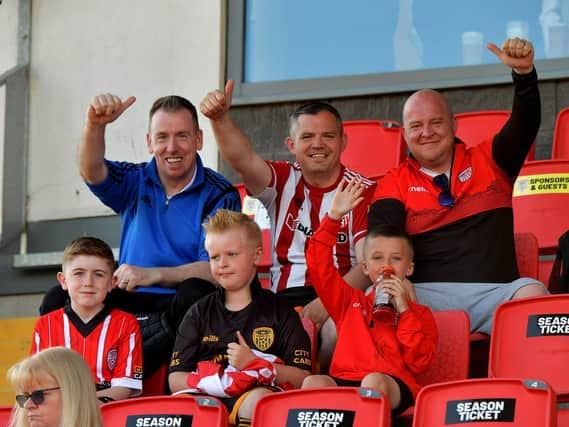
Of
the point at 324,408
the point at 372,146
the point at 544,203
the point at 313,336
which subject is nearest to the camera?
the point at 324,408

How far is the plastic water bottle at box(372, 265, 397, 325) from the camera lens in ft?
13.5

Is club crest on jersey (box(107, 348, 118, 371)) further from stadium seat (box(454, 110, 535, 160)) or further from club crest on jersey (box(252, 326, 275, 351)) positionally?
stadium seat (box(454, 110, 535, 160))

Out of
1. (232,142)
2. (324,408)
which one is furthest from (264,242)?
(324,408)

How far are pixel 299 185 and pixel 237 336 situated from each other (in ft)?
3.22

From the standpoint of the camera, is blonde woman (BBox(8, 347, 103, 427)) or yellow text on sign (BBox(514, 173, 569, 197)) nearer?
blonde woman (BBox(8, 347, 103, 427))

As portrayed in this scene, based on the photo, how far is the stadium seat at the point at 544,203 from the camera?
17.4 ft

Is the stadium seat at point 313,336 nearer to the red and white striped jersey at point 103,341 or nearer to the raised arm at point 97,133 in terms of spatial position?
the red and white striped jersey at point 103,341

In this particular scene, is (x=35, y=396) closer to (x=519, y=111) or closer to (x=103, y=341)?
(x=103, y=341)

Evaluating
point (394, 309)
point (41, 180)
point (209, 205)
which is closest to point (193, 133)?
point (209, 205)

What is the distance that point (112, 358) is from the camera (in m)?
4.41

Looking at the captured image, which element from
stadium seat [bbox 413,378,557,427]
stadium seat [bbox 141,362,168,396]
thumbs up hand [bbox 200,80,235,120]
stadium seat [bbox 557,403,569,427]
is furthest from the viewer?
thumbs up hand [bbox 200,80,235,120]

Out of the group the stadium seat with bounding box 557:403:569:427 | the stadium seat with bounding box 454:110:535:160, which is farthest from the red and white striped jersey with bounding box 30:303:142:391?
the stadium seat with bounding box 454:110:535:160

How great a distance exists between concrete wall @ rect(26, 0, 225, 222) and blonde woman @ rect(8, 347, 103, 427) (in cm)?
348

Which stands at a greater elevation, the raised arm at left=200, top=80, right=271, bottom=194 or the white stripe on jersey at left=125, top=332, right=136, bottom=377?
the raised arm at left=200, top=80, right=271, bottom=194
